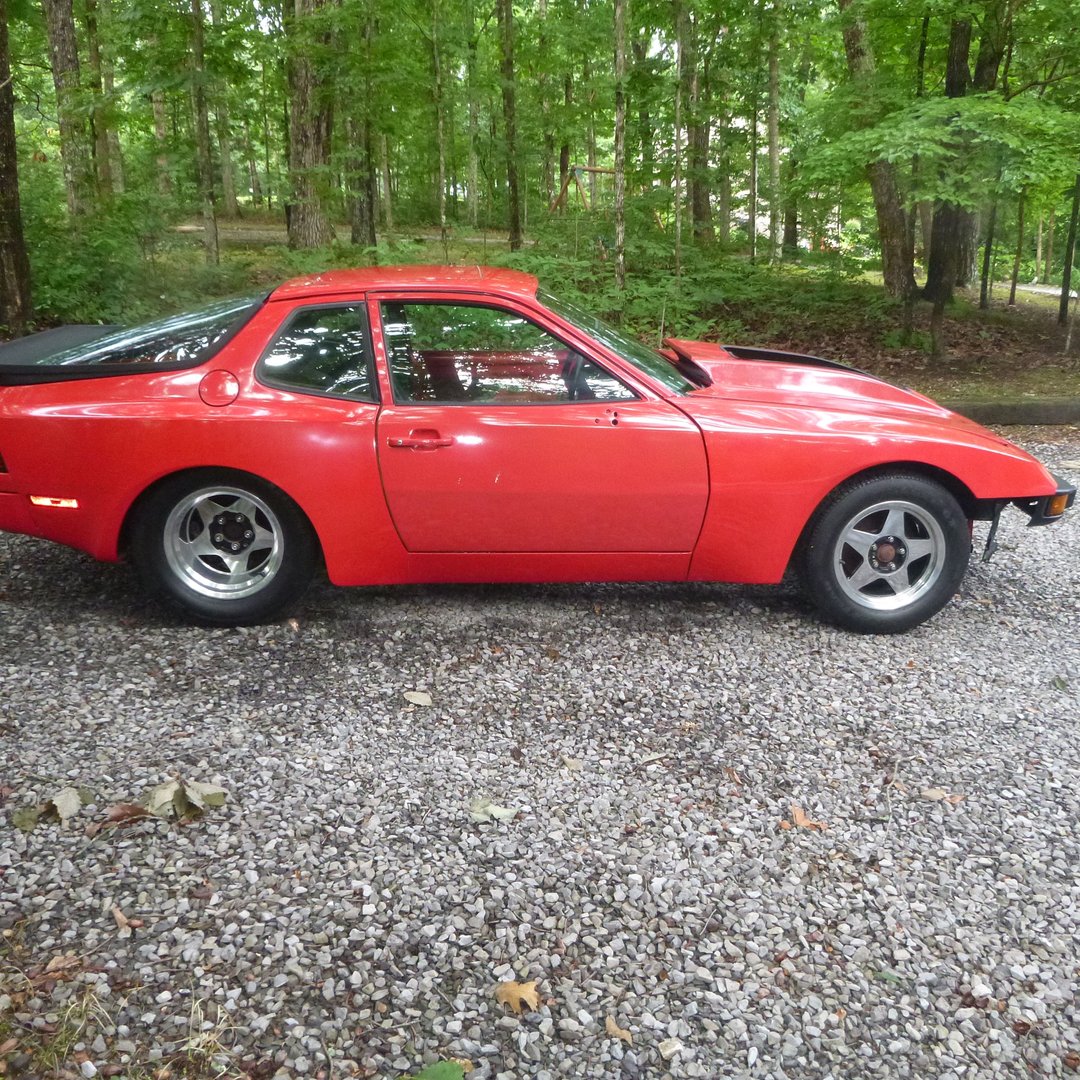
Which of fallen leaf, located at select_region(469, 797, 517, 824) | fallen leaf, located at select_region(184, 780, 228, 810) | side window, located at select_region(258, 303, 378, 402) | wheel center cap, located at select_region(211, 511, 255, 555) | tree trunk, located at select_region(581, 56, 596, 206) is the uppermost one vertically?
tree trunk, located at select_region(581, 56, 596, 206)

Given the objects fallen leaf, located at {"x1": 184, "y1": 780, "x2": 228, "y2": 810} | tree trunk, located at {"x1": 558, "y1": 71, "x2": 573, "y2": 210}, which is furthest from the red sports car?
tree trunk, located at {"x1": 558, "y1": 71, "x2": 573, "y2": 210}

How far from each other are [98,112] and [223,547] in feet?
28.9

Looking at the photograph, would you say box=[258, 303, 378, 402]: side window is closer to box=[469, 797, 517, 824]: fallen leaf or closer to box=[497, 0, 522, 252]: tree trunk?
box=[469, 797, 517, 824]: fallen leaf

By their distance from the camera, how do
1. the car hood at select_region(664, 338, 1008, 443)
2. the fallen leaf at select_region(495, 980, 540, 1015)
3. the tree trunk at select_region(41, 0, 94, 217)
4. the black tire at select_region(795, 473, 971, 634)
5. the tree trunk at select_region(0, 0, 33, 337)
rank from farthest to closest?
the tree trunk at select_region(41, 0, 94, 217), the tree trunk at select_region(0, 0, 33, 337), the car hood at select_region(664, 338, 1008, 443), the black tire at select_region(795, 473, 971, 634), the fallen leaf at select_region(495, 980, 540, 1015)

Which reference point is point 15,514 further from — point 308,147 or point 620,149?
point 308,147

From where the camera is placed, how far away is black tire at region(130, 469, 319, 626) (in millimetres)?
3859

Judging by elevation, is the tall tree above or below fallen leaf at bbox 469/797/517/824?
above

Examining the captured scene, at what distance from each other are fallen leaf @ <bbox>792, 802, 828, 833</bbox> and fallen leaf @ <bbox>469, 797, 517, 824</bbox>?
0.87 metres

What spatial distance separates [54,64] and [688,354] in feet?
42.5

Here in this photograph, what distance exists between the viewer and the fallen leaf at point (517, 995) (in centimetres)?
209

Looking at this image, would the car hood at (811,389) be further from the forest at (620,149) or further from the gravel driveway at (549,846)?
the forest at (620,149)

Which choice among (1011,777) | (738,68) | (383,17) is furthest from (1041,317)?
(1011,777)

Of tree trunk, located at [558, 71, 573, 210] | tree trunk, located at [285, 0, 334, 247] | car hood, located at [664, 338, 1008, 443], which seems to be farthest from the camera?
tree trunk, located at [558, 71, 573, 210]

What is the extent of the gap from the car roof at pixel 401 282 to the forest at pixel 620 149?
16.2ft
